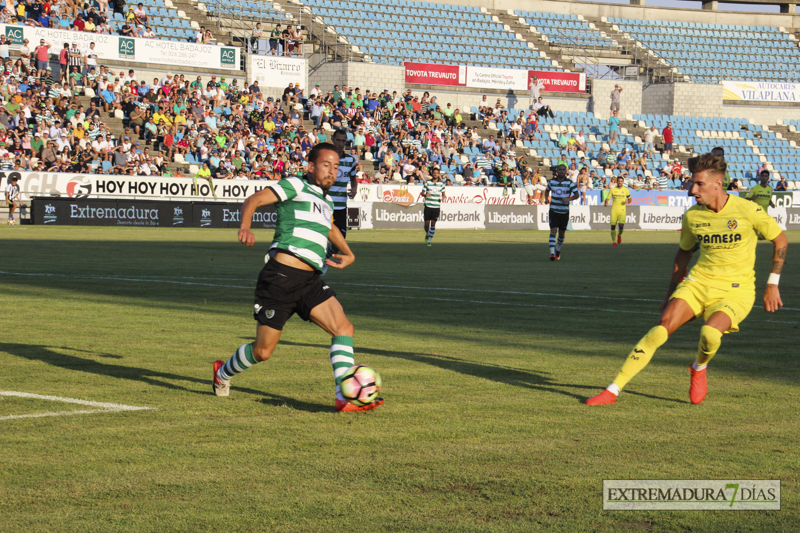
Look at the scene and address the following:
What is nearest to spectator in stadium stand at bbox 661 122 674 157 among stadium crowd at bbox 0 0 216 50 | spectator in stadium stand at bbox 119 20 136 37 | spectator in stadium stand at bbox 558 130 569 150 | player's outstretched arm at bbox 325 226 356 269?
spectator in stadium stand at bbox 558 130 569 150

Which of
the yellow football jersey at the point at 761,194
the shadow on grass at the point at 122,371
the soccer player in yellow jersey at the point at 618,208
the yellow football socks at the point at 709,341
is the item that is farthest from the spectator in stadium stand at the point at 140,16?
the yellow football socks at the point at 709,341

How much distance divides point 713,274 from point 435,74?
49002 millimetres

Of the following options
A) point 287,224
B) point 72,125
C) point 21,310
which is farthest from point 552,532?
point 72,125

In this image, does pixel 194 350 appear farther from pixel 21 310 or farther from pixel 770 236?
pixel 770 236

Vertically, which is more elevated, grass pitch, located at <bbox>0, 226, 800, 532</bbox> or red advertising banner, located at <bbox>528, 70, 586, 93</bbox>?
red advertising banner, located at <bbox>528, 70, 586, 93</bbox>

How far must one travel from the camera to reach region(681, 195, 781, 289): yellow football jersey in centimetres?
737

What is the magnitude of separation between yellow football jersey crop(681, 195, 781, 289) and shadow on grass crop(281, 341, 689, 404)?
981 mm

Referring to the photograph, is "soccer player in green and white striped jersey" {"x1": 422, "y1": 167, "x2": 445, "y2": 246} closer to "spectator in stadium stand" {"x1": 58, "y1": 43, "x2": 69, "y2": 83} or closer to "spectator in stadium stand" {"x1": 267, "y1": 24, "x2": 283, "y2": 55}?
"spectator in stadium stand" {"x1": 58, "y1": 43, "x2": 69, "y2": 83}

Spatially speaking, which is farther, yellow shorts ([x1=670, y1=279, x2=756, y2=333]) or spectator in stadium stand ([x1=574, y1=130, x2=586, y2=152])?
spectator in stadium stand ([x1=574, y1=130, x2=586, y2=152])

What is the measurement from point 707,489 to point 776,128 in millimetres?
65176

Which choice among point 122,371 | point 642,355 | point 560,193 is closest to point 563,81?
point 560,193

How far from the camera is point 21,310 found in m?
12.2

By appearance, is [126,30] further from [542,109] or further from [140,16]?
[542,109]

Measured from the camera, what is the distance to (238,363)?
7.02m
